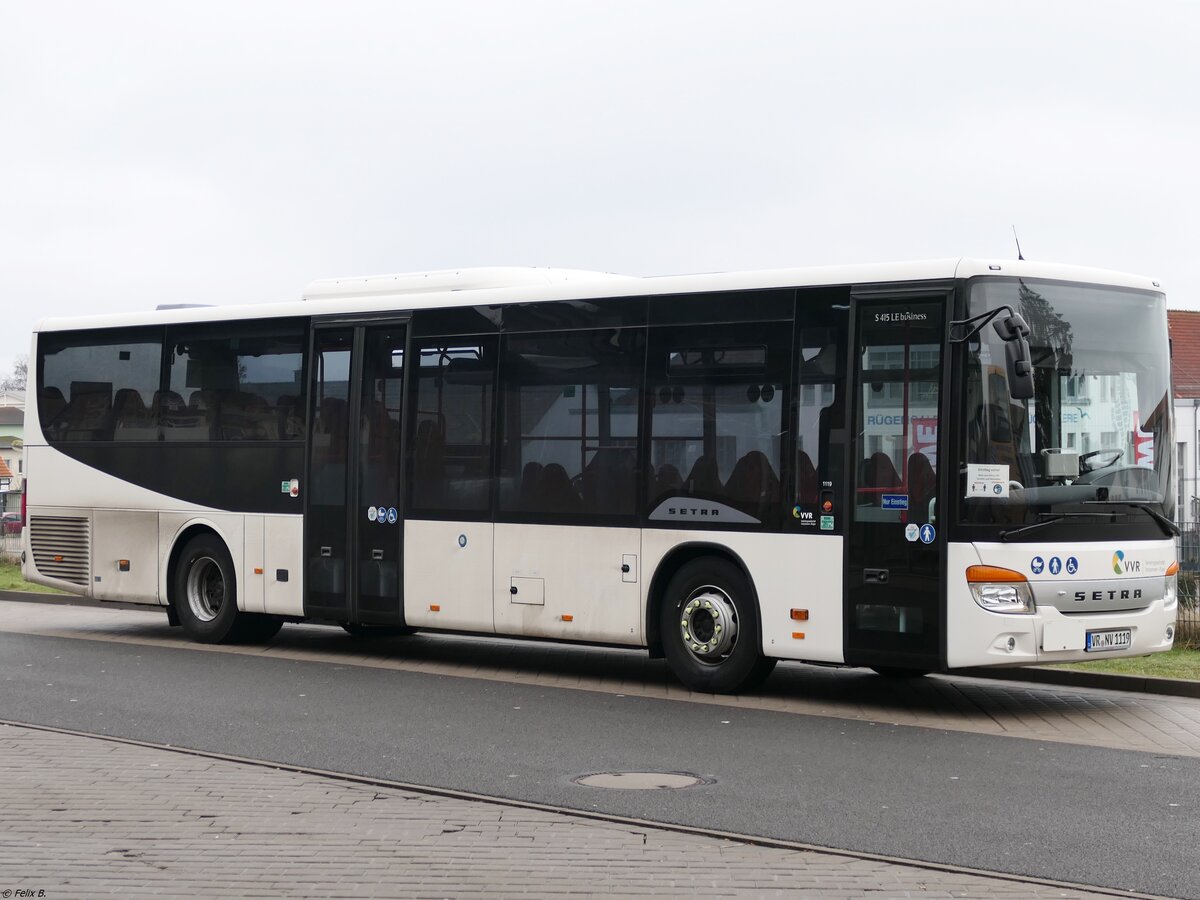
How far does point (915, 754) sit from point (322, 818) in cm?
398

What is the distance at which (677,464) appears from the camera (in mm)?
12609

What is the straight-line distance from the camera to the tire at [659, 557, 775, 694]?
1223 cm

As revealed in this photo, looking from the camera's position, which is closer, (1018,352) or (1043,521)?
(1018,352)

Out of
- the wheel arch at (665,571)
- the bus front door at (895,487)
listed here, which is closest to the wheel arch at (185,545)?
the wheel arch at (665,571)

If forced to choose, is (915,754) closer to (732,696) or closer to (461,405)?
(732,696)

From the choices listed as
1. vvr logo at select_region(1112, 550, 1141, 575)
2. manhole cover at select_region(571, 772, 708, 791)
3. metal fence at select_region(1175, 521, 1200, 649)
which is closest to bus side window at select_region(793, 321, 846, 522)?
vvr logo at select_region(1112, 550, 1141, 575)

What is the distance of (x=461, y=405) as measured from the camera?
14.1m

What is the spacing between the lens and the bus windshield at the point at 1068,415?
1109 centimetres

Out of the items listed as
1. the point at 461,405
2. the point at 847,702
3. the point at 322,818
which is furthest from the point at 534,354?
the point at 322,818

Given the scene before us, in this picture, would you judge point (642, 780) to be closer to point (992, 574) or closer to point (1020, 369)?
point (992, 574)

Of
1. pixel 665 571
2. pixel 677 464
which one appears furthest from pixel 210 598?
pixel 677 464

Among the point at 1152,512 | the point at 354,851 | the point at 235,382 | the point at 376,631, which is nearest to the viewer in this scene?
the point at 354,851

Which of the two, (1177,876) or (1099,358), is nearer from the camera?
(1177,876)

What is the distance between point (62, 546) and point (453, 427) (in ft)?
19.8
